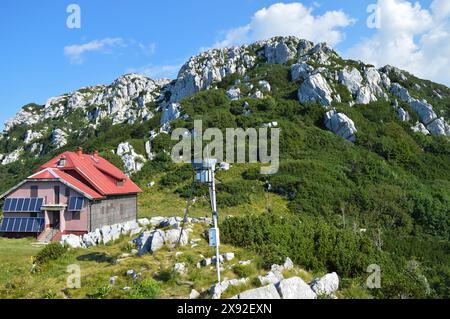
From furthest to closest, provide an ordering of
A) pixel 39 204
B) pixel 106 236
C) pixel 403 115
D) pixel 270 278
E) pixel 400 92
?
pixel 400 92 < pixel 403 115 < pixel 39 204 < pixel 106 236 < pixel 270 278

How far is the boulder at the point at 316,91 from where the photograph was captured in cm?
7088

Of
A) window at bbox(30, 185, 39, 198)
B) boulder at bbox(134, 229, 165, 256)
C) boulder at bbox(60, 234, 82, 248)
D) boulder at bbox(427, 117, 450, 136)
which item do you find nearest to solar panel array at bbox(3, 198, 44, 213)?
window at bbox(30, 185, 39, 198)

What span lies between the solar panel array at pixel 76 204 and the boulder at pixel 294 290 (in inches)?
725

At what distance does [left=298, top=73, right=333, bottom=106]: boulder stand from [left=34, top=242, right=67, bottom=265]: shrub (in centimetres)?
6013

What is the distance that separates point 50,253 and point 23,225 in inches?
396

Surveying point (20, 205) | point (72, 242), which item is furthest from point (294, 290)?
point (20, 205)

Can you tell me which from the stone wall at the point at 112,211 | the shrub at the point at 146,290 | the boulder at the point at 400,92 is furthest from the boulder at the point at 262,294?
the boulder at the point at 400,92

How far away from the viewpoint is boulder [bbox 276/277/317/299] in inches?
414

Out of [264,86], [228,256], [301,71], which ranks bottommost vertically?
[228,256]

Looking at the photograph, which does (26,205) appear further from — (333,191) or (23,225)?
(333,191)

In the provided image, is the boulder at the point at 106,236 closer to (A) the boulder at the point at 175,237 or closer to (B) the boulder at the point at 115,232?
(B) the boulder at the point at 115,232

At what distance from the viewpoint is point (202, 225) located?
20328mm

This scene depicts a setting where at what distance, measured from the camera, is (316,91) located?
72.6m
